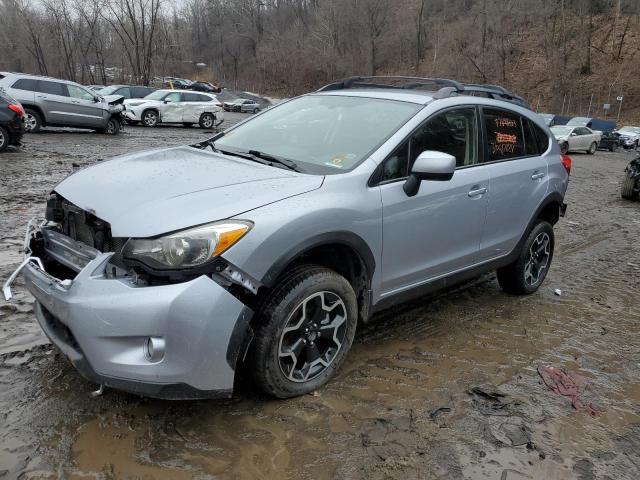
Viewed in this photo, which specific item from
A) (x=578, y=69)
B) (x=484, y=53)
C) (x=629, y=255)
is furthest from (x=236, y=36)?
(x=629, y=255)

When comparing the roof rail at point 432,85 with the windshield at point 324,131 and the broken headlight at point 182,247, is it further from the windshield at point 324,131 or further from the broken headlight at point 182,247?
the broken headlight at point 182,247

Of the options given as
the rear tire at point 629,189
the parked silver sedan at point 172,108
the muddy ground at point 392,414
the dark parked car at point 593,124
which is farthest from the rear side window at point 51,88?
the dark parked car at point 593,124

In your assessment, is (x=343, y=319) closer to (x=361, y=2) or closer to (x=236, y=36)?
(x=361, y=2)

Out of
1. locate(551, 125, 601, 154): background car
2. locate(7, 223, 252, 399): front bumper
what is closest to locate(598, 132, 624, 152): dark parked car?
locate(551, 125, 601, 154): background car

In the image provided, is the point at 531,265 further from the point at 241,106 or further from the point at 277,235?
the point at 241,106

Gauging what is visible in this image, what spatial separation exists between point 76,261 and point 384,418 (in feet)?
6.20

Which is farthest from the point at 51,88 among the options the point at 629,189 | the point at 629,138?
the point at 629,138

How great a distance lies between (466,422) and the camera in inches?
119

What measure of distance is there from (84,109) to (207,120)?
22.7ft

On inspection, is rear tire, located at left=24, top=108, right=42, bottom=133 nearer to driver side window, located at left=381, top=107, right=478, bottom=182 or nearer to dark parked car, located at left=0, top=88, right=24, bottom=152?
dark parked car, located at left=0, top=88, right=24, bottom=152

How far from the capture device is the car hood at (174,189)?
263cm

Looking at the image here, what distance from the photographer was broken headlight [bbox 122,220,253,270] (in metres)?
2.52

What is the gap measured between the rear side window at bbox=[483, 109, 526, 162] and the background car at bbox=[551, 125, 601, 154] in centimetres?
2086

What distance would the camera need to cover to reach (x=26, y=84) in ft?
50.5
